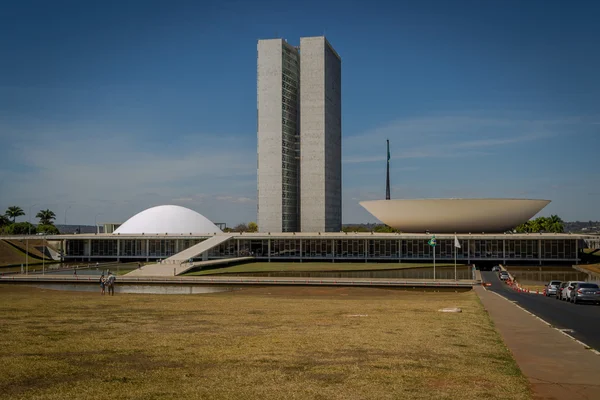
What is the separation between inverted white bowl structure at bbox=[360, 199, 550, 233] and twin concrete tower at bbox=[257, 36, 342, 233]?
2618 cm

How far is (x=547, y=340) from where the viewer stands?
1866 cm

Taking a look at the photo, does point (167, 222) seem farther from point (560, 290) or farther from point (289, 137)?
point (560, 290)

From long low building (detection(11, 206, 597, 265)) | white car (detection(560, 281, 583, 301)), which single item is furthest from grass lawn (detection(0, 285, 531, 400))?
long low building (detection(11, 206, 597, 265))

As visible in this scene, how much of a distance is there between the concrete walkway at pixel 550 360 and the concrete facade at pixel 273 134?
94281 mm

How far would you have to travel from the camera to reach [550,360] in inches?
600

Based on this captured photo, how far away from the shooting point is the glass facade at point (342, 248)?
89.9 meters

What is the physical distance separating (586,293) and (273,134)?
87508 mm

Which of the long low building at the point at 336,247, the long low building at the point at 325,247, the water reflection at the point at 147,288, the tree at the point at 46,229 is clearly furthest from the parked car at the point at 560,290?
the tree at the point at 46,229

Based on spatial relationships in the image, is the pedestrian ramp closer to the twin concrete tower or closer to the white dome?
the white dome

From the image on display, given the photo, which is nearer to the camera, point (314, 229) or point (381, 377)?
point (381, 377)

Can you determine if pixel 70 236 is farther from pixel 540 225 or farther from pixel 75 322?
pixel 540 225

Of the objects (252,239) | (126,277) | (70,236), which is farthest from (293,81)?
(126,277)

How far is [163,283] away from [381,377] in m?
46.2

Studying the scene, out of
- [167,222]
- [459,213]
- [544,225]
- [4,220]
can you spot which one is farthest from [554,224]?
[4,220]
